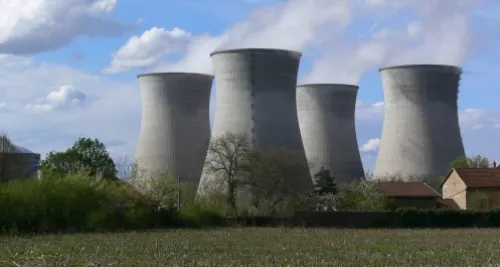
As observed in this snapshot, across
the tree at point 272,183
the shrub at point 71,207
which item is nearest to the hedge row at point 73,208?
the shrub at point 71,207

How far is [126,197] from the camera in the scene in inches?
1169

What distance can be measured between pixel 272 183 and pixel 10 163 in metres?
12.6

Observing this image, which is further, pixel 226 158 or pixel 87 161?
pixel 87 161

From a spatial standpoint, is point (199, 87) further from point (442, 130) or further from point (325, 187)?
point (442, 130)

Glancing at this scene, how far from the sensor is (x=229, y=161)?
132 ft

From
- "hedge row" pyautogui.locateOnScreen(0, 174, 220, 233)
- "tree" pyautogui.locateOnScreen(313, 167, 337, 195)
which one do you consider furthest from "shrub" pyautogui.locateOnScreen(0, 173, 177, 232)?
"tree" pyautogui.locateOnScreen(313, 167, 337, 195)

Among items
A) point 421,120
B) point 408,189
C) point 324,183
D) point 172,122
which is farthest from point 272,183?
point 421,120

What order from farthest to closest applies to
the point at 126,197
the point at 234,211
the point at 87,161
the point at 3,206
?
the point at 87,161
the point at 234,211
the point at 126,197
the point at 3,206

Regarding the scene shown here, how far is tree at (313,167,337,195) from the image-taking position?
4462 centimetres

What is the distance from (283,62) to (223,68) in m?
2.53

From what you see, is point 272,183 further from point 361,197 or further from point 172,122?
point 172,122

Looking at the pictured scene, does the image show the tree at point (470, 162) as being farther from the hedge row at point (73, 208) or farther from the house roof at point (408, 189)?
the hedge row at point (73, 208)

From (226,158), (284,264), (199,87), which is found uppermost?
(199,87)

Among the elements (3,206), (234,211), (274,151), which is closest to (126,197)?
(3,206)
